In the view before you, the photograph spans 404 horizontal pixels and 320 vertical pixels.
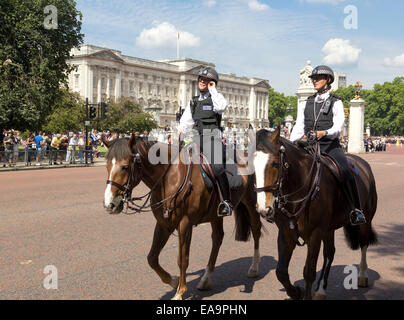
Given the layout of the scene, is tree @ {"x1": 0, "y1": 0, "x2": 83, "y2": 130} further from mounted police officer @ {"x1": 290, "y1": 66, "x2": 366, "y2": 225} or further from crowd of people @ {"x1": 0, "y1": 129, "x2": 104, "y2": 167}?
mounted police officer @ {"x1": 290, "y1": 66, "x2": 366, "y2": 225}

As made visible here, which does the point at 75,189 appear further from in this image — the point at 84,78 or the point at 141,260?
the point at 84,78

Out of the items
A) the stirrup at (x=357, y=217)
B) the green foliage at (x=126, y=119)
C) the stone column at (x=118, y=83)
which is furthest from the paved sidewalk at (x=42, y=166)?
the stone column at (x=118, y=83)

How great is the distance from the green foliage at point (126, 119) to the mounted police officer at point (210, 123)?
62.3 m

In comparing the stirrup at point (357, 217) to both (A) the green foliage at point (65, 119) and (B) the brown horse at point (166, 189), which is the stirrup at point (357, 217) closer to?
(B) the brown horse at point (166, 189)

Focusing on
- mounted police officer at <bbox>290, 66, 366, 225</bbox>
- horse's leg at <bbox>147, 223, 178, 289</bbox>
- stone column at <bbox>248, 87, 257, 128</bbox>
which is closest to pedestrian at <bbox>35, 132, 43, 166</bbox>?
horse's leg at <bbox>147, 223, 178, 289</bbox>

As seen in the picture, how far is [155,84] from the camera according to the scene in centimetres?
11825

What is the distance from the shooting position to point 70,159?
27.1m

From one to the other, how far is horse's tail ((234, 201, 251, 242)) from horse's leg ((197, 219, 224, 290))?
58 cm

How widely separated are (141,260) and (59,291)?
63.1 inches

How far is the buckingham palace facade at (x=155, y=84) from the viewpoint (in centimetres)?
9738

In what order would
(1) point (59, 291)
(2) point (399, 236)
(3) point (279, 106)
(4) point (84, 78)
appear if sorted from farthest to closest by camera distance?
(3) point (279, 106), (4) point (84, 78), (2) point (399, 236), (1) point (59, 291)

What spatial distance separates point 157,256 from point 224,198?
105 centimetres

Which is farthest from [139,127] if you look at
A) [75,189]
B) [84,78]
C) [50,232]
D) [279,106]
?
[279,106]

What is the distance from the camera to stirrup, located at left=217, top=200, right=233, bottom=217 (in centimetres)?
533
